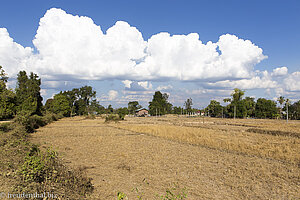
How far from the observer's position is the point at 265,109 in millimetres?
82312

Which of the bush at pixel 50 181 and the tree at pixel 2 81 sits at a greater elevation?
the tree at pixel 2 81

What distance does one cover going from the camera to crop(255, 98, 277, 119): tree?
81500 millimetres

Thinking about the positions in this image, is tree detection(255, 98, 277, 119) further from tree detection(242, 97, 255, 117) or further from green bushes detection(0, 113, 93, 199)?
green bushes detection(0, 113, 93, 199)

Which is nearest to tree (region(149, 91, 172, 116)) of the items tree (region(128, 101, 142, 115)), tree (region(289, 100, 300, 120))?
tree (region(128, 101, 142, 115))

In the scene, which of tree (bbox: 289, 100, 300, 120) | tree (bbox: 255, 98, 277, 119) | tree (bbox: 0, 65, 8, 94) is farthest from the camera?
tree (bbox: 255, 98, 277, 119)

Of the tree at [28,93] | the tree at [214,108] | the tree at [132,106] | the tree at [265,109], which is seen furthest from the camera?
the tree at [132,106]

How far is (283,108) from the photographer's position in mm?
85750

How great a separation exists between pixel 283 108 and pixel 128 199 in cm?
9747

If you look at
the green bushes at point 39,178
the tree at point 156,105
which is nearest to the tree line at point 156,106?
the tree at point 156,105

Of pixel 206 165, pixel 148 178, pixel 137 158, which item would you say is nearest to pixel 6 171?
pixel 148 178

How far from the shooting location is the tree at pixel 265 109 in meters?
81.5

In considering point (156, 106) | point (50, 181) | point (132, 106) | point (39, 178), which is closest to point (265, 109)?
point (156, 106)

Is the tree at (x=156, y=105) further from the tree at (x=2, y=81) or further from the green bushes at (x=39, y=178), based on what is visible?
the green bushes at (x=39, y=178)

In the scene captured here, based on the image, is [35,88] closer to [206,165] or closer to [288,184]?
[206,165]
